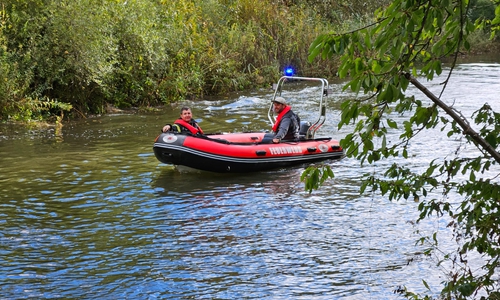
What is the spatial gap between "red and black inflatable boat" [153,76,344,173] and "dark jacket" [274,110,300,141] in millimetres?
145

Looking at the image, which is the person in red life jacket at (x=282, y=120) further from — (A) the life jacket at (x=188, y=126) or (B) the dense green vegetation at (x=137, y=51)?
(B) the dense green vegetation at (x=137, y=51)

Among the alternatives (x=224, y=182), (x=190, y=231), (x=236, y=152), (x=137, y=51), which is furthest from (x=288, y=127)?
(x=137, y=51)

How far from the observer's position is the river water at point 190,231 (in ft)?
19.9

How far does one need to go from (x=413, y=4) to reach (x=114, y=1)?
563 inches

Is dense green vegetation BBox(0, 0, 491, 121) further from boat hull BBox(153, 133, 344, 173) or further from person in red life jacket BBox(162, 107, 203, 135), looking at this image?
person in red life jacket BBox(162, 107, 203, 135)

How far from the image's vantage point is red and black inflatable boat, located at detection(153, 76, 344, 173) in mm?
10039

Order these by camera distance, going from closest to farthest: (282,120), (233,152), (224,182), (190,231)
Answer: (190,231) < (224,182) < (233,152) < (282,120)

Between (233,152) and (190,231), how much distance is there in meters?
2.78

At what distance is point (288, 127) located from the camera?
10984mm

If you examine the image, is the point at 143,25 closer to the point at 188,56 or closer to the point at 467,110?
the point at 188,56

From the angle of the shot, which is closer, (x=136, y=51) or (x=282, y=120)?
(x=282, y=120)

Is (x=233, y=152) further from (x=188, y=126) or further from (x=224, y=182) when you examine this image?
(x=188, y=126)

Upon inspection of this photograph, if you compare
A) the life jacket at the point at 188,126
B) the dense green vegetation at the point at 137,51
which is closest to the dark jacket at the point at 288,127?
the life jacket at the point at 188,126

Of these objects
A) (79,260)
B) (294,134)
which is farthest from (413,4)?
(294,134)
